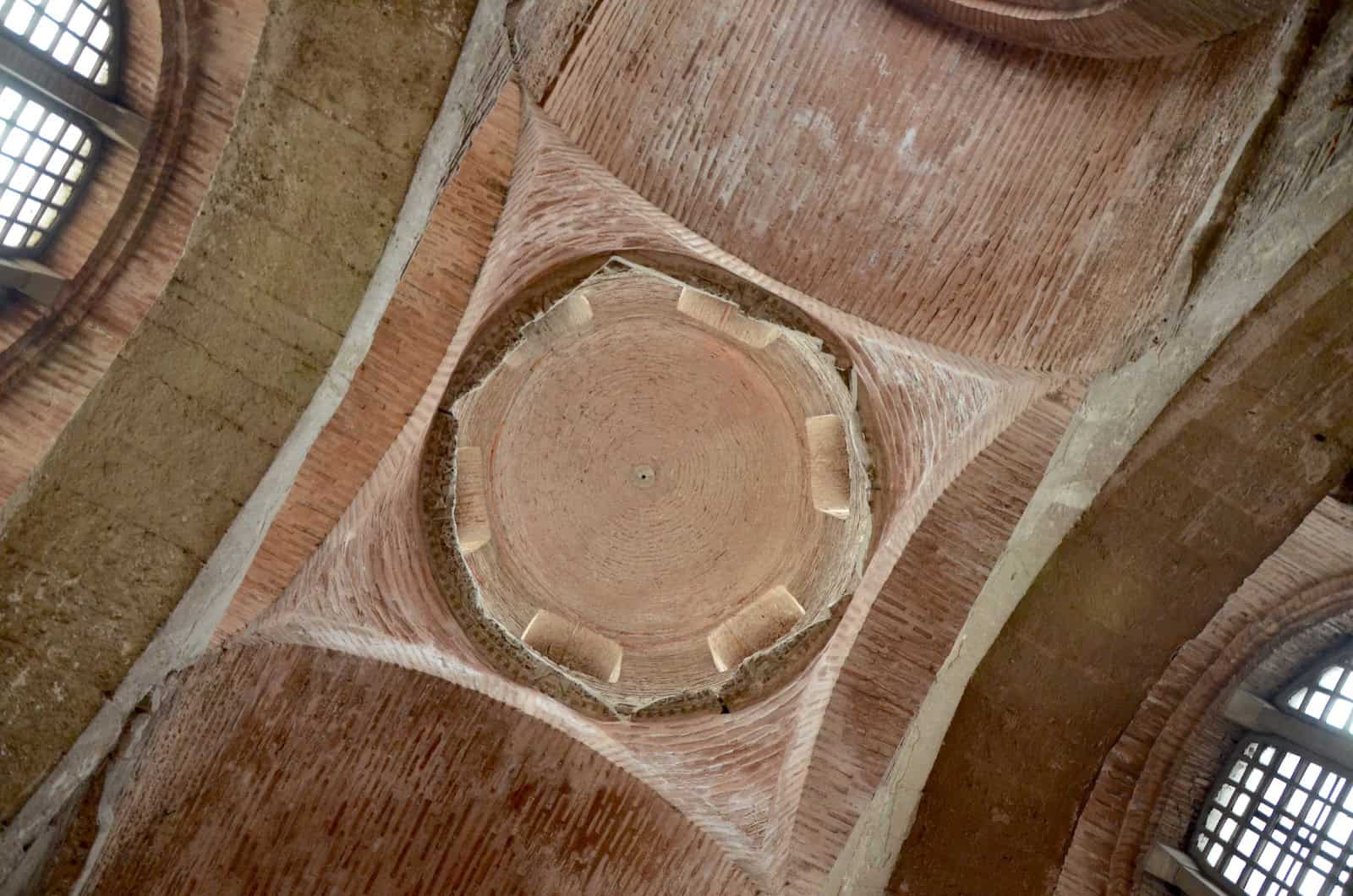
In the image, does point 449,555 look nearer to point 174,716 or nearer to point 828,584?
point 174,716

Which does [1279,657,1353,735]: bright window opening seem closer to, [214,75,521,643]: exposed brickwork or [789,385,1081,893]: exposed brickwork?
[789,385,1081,893]: exposed brickwork

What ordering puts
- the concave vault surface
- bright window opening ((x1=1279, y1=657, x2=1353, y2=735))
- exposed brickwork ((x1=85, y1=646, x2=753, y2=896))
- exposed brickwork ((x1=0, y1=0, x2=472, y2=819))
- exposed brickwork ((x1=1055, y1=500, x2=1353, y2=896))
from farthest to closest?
the concave vault surface
exposed brickwork ((x1=1055, y1=500, x2=1353, y2=896))
exposed brickwork ((x1=85, y1=646, x2=753, y2=896))
bright window opening ((x1=1279, y1=657, x2=1353, y2=735))
exposed brickwork ((x1=0, y1=0, x2=472, y2=819))

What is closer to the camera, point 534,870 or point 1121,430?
point 1121,430

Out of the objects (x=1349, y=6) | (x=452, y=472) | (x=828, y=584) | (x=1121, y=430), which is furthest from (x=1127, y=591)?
(x=452, y=472)

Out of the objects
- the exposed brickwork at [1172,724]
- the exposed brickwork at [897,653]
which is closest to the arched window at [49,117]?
the exposed brickwork at [897,653]

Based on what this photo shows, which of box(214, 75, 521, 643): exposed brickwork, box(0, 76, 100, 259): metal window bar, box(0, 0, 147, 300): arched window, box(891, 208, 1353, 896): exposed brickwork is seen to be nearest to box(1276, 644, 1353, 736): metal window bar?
box(891, 208, 1353, 896): exposed brickwork

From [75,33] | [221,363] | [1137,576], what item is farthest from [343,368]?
[1137,576]

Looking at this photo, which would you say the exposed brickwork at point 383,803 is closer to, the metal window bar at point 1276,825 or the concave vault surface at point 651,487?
the concave vault surface at point 651,487
